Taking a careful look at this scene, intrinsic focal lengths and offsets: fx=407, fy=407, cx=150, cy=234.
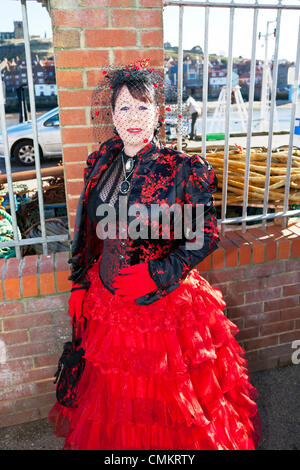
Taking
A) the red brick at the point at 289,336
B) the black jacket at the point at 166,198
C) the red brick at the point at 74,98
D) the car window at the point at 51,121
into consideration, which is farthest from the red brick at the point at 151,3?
the car window at the point at 51,121

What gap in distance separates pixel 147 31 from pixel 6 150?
99 cm

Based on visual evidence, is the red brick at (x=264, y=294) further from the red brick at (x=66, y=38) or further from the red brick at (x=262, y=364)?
the red brick at (x=66, y=38)

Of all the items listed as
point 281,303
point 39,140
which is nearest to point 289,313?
point 281,303

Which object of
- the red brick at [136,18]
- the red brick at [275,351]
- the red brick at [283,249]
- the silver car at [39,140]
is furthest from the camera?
the silver car at [39,140]

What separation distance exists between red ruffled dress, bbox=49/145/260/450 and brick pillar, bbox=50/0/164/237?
95 centimetres

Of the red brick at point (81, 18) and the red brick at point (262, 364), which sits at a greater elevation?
the red brick at point (81, 18)

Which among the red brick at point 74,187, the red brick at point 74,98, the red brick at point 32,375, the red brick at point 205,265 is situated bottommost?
the red brick at point 32,375

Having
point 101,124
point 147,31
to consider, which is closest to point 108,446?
point 101,124

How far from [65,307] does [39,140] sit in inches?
374

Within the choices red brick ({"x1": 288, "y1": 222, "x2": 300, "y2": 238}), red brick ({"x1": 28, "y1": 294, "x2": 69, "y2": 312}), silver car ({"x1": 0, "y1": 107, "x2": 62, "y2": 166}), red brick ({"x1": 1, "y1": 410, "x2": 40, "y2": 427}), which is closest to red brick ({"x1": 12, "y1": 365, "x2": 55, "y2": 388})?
red brick ({"x1": 1, "y1": 410, "x2": 40, "y2": 427})

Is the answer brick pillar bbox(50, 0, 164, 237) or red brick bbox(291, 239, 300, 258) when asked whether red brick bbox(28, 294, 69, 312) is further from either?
red brick bbox(291, 239, 300, 258)

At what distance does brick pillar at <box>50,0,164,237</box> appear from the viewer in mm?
2080

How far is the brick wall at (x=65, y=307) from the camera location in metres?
2.40
